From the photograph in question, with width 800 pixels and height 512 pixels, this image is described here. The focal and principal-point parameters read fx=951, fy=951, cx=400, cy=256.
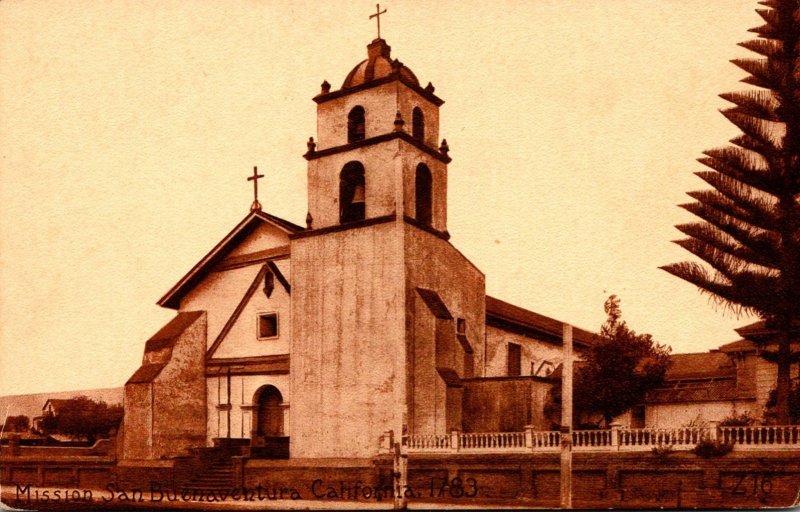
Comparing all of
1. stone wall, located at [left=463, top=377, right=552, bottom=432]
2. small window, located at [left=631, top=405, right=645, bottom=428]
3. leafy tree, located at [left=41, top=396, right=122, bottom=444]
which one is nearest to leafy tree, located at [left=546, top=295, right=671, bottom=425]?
stone wall, located at [left=463, top=377, right=552, bottom=432]

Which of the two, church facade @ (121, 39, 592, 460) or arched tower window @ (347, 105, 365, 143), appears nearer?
church facade @ (121, 39, 592, 460)

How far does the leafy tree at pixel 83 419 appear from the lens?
29.9 m

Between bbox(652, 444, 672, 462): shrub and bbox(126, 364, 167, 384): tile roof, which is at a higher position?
bbox(126, 364, 167, 384): tile roof

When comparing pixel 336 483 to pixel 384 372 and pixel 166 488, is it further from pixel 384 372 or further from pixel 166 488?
pixel 166 488

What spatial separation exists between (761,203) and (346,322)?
10.4 metres

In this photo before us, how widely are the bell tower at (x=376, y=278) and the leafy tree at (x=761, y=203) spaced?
7.10m

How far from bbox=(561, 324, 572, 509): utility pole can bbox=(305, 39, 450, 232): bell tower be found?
7.82 m

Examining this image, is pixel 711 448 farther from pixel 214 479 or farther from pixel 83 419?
pixel 83 419

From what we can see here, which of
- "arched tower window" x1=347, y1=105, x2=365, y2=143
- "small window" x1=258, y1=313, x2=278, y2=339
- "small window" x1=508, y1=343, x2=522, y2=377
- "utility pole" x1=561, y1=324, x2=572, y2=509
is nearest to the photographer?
"utility pole" x1=561, y1=324, x2=572, y2=509

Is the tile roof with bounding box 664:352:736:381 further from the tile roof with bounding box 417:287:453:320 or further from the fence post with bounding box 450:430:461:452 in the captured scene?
the fence post with bounding box 450:430:461:452

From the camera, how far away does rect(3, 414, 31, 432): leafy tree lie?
1039 inches

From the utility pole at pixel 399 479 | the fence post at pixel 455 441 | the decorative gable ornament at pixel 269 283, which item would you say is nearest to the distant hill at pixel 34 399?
the decorative gable ornament at pixel 269 283

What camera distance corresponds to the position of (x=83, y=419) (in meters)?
32.9

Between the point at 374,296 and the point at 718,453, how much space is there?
366 inches
